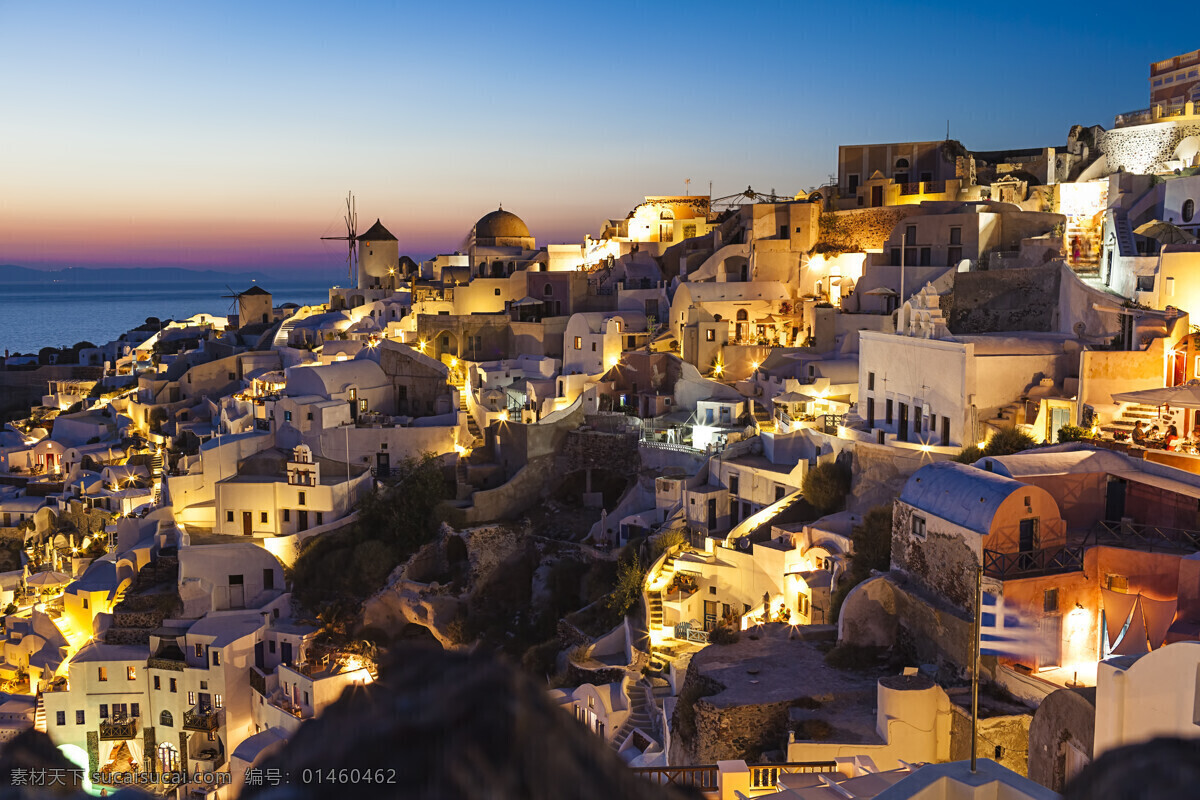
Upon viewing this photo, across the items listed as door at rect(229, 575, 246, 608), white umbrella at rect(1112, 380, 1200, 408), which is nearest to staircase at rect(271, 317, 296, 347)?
door at rect(229, 575, 246, 608)

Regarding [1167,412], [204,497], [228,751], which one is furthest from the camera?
[204,497]

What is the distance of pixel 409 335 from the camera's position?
33344mm

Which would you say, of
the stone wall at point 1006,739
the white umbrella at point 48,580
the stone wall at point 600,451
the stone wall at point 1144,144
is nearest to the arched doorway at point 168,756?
the white umbrella at point 48,580

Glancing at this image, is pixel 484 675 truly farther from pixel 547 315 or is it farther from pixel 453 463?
pixel 547 315

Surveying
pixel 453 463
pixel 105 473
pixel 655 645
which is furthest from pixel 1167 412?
pixel 105 473

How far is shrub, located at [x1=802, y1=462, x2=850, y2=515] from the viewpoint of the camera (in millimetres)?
18500

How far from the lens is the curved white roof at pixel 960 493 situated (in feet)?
38.2

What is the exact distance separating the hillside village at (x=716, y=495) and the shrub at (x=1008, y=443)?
6cm

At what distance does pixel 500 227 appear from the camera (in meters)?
41.7

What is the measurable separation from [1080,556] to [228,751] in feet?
60.6

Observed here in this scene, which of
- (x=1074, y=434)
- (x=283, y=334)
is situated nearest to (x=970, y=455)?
(x=1074, y=434)

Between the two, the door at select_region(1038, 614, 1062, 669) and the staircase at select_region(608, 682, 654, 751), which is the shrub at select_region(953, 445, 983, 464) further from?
the staircase at select_region(608, 682, 654, 751)

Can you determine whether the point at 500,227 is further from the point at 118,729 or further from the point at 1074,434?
the point at 1074,434

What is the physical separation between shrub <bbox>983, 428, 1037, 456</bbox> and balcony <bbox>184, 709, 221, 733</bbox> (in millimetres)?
17267
